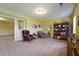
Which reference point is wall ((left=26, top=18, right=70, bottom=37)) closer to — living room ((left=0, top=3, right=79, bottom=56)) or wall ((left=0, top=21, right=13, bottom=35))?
living room ((left=0, top=3, right=79, bottom=56))

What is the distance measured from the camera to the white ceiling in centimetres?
218

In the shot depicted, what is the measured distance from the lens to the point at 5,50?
2398 mm

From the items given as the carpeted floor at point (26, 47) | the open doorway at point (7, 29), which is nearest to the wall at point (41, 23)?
the carpeted floor at point (26, 47)

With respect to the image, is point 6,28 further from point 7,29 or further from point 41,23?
point 41,23

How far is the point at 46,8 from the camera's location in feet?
7.54

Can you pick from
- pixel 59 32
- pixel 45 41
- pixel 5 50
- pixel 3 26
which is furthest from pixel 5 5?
pixel 59 32

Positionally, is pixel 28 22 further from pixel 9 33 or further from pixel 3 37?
pixel 3 37

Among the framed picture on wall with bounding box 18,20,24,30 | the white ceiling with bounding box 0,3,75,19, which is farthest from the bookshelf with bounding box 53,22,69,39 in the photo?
the framed picture on wall with bounding box 18,20,24,30

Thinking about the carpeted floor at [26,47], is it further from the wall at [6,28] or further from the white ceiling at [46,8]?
the white ceiling at [46,8]

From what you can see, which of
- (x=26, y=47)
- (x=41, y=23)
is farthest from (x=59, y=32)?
(x=26, y=47)

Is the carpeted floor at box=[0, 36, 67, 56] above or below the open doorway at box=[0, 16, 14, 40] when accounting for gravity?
below

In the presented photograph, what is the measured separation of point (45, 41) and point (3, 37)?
1.05 metres

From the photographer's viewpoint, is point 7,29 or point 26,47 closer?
point 7,29

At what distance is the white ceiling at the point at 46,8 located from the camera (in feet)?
7.16
